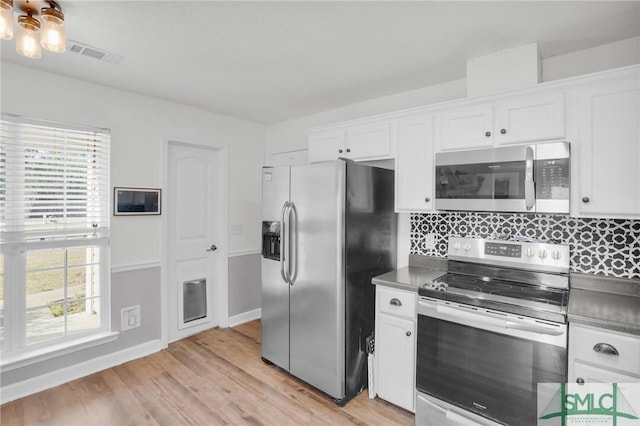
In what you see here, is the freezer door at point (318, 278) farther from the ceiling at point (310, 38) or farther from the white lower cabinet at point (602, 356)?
the white lower cabinet at point (602, 356)

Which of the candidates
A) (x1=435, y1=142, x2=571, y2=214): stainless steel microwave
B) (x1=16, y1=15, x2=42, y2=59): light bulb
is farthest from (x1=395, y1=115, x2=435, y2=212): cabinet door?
(x1=16, y1=15, x2=42, y2=59): light bulb

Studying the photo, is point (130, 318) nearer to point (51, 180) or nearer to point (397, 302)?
point (51, 180)

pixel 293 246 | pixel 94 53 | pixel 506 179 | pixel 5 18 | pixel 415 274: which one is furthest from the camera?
pixel 293 246

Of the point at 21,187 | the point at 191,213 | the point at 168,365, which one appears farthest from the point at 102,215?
the point at 168,365

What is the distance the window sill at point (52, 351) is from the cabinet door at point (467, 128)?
3.20 m

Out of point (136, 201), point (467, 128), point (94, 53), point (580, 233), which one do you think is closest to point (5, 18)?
point (94, 53)

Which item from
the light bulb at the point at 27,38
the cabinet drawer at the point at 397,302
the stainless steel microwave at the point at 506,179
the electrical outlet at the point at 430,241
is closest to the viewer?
the light bulb at the point at 27,38

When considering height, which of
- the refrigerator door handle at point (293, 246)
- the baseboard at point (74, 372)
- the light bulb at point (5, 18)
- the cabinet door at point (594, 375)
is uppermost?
the light bulb at point (5, 18)

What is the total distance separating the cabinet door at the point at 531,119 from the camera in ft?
6.26

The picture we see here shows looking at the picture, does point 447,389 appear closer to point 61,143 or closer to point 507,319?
point 507,319

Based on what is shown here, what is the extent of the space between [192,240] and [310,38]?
96.9 inches

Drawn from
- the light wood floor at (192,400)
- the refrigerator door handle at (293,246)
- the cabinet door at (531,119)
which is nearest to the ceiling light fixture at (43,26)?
the refrigerator door handle at (293,246)

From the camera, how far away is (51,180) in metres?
2.59

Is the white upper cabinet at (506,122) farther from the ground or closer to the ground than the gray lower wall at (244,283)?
farther from the ground
